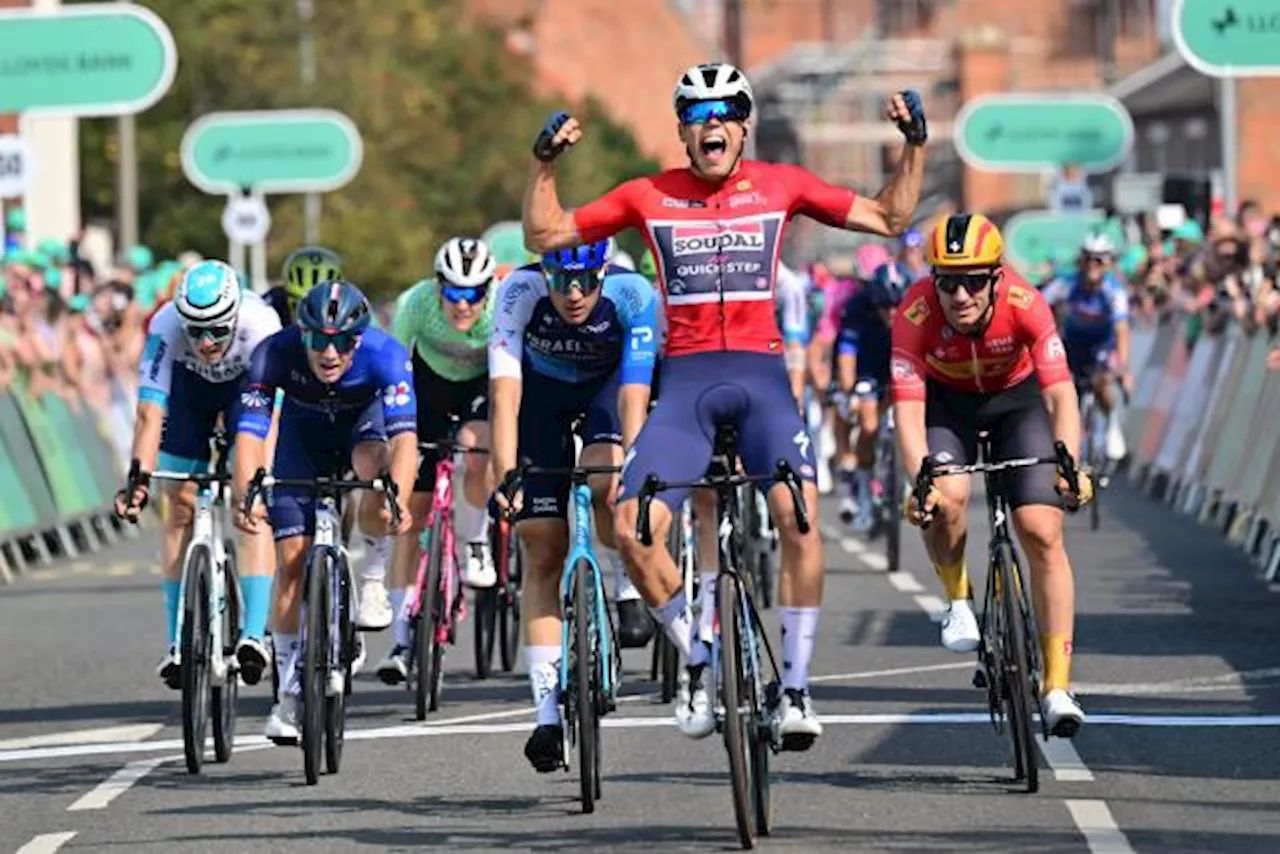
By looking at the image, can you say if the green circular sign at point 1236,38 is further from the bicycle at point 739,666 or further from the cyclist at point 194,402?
the bicycle at point 739,666

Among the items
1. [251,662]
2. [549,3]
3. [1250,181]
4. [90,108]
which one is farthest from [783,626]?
[549,3]

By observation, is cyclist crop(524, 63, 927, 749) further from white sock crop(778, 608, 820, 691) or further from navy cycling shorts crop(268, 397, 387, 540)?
navy cycling shorts crop(268, 397, 387, 540)

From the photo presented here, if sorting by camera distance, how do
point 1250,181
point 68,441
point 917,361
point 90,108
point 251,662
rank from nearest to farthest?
point 917,361 < point 251,662 < point 68,441 < point 90,108 < point 1250,181

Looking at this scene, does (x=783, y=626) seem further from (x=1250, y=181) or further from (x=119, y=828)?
(x=1250, y=181)

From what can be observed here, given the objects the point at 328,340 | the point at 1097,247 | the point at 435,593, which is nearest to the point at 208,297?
the point at 328,340

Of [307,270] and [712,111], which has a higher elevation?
[712,111]

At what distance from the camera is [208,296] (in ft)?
44.9

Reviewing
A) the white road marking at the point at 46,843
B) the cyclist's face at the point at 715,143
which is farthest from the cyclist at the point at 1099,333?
the white road marking at the point at 46,843

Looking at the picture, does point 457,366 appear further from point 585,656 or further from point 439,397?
point 585,656

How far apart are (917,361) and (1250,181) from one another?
223 ft

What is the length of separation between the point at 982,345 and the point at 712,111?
167cm

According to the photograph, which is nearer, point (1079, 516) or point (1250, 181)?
point (1079, 516)

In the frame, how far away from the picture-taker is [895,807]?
38.2 feet

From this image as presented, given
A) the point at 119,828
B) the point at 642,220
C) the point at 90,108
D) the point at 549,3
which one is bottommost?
the point at 119,828
